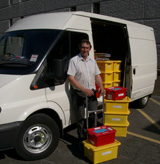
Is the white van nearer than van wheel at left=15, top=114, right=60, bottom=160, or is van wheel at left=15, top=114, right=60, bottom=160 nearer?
the white van

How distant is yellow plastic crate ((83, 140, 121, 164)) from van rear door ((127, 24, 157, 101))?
237 cm

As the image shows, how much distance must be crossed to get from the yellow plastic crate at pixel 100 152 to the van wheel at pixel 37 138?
58 cm

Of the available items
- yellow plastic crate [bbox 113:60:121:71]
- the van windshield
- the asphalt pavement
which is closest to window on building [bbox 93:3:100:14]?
yellow plastic crate [bbox 113:60:121:71]

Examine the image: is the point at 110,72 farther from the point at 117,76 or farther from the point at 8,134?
the point at 8,134

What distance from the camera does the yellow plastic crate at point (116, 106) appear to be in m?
4.53

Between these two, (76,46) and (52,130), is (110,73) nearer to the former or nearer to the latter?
(76,46)

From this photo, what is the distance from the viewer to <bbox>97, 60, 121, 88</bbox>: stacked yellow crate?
5.39m

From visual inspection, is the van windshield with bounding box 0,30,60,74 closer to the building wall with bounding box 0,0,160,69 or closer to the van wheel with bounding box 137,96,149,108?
the van wheel with bounding box 137,96,149,108

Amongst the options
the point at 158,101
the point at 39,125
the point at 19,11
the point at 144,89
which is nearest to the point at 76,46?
the point at 39,125

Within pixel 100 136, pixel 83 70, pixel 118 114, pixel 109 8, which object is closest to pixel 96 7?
pixel 109 8

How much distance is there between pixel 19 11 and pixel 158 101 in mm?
14197

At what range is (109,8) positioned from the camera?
1130 cm

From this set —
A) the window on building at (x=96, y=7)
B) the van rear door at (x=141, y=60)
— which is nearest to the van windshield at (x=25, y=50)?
the van rear door at (x=141, y=60)

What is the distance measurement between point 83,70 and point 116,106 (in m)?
1.27
